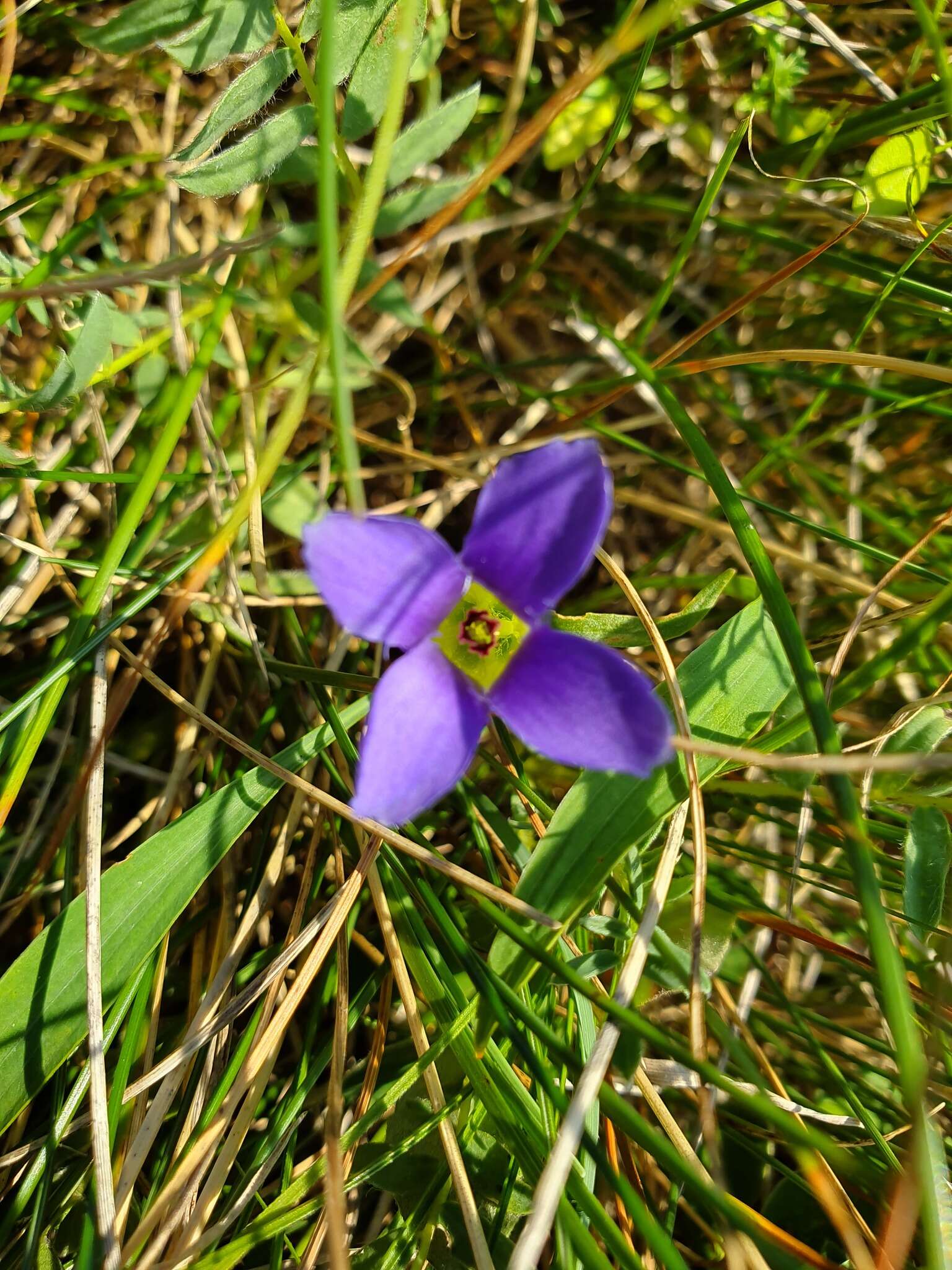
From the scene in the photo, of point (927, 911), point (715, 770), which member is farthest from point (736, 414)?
point (927, 911)

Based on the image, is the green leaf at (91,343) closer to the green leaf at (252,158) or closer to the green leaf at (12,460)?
the green leaf at (12,460)

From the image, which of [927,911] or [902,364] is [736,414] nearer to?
[902,364]

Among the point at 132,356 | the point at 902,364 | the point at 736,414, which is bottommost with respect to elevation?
the point at 736,414

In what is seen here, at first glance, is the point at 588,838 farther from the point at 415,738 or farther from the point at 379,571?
the point at 379,571

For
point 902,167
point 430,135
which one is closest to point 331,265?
point 430,135

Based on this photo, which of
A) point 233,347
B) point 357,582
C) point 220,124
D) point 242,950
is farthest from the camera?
point 233,347

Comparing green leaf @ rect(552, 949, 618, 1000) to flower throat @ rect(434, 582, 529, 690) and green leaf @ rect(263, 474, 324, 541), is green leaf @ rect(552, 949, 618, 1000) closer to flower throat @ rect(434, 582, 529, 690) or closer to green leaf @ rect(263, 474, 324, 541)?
flower throat @ rect(434, 582, 529, 690)
